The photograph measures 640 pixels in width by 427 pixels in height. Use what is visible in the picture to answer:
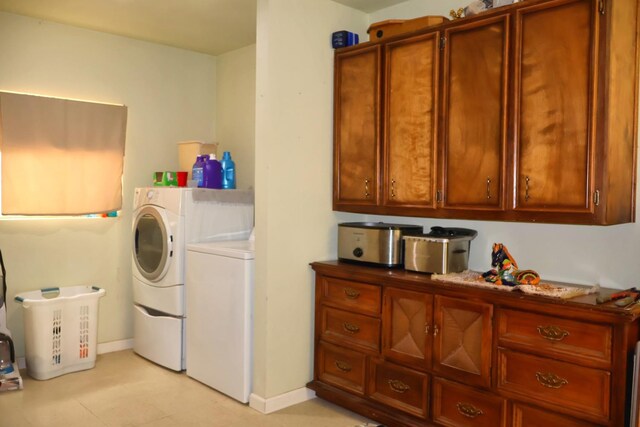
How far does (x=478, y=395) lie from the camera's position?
2418mm

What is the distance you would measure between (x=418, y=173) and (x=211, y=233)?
1.64 metres

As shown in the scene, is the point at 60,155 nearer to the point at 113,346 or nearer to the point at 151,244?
the point at 151,244

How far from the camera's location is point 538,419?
7.25 ft

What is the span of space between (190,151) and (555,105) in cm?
277

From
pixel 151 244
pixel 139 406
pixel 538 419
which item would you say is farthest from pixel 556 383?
pixel 151 244

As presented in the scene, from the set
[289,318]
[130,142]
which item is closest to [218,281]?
[289,318]

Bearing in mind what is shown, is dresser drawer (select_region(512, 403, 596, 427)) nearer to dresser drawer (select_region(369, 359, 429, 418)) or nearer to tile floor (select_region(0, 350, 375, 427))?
dresser drawer (select_region(369, 359, 429, 418))

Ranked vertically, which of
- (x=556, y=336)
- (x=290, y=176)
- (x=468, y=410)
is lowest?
(x=468, y=410)

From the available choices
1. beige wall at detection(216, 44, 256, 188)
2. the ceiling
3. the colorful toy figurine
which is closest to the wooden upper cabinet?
the colorful toy figurine

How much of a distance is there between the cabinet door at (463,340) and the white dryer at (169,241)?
6.00 ft

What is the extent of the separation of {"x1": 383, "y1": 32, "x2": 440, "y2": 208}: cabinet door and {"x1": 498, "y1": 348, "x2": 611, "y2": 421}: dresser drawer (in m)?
0.90

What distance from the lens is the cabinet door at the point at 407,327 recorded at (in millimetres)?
2617

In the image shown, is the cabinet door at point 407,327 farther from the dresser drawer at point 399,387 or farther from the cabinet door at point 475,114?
the cabinet door at point 475,114

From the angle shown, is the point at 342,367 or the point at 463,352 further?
the point at 342,367
